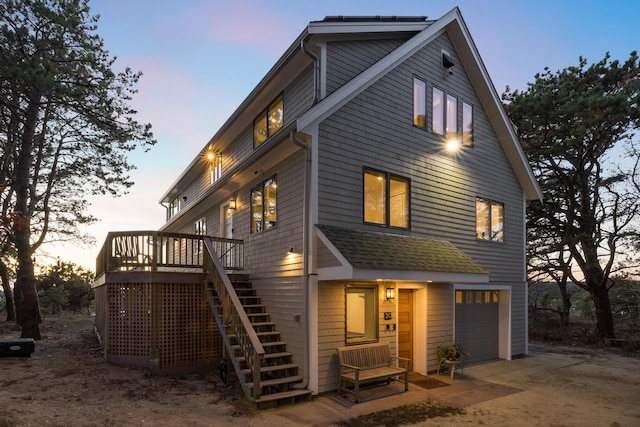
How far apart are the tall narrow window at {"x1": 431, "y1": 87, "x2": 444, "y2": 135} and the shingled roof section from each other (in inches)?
129

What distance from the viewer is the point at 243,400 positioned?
25.1 feet

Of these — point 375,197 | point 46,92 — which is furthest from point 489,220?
point 46,92

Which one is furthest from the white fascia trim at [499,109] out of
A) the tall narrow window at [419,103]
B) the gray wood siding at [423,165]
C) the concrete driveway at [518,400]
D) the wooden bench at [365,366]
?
the wooden bench at [365,366]

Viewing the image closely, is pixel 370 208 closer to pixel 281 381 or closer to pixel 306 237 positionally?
pixel 306 237

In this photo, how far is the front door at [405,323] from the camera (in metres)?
10.2

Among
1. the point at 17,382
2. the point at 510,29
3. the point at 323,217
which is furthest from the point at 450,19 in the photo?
the point at 17,382

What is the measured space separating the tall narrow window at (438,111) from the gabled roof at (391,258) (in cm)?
330

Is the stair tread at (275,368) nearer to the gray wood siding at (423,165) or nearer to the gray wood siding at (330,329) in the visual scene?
the gray wood siding at (330,329)

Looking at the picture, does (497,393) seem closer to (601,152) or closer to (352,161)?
(352,161)

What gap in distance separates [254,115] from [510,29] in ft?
43.5

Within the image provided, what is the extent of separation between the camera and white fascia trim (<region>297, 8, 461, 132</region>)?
8414 millimetres

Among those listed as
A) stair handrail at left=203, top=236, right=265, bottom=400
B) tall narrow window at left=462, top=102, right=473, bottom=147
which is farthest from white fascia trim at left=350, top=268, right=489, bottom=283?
tall narrow window at left=462, top=102, right=473, bottom=147

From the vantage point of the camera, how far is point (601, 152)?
1673cm

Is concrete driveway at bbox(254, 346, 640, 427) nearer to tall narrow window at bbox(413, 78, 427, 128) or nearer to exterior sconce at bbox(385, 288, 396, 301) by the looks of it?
exterior sconce at bbox(385, 288, 396, 301)
